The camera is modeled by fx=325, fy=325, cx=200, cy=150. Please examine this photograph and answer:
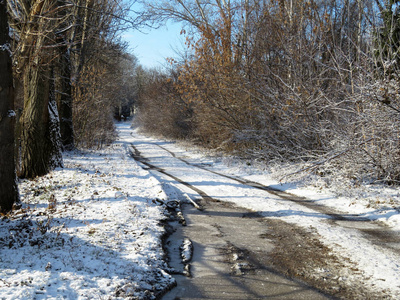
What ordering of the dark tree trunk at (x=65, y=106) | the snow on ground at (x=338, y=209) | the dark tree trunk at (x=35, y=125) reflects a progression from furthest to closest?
1. the dark tree trunk at (x=65, y=106)
2. the dark tree trunk at (x=35, y=125)
3. the snow on ground at (x=338, y=209)

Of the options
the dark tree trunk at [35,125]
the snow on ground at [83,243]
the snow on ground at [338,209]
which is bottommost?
the snow on ground at [338,209]

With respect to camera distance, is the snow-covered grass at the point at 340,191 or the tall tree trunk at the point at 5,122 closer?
the tall tree trunk at the point at 5,122

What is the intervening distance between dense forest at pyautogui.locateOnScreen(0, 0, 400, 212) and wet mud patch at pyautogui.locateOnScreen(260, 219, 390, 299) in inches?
133

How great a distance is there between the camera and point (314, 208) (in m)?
7.44

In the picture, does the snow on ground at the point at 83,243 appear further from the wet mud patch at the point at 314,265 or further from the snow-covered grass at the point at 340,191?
the snow-covered grass at the point at 340,191

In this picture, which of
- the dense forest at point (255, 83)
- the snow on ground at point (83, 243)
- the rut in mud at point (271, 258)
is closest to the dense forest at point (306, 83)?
the dense forest at point (255, 83)

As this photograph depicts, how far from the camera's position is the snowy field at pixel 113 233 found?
3.76 meters

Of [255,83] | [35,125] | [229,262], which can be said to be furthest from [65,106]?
[229,262]

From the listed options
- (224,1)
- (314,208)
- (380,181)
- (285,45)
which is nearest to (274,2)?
(285,45)

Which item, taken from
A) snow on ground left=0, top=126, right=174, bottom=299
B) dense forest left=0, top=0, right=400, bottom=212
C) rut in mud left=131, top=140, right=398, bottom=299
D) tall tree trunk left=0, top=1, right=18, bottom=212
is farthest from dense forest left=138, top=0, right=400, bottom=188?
tall tree trunk left=0, top=1, right=18, bottom=212

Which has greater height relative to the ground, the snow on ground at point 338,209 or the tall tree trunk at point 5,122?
the tall tree trunk at point 5,122

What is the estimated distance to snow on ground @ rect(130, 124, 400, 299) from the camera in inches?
169

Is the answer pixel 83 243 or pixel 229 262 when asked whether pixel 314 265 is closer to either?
pixel 229 262

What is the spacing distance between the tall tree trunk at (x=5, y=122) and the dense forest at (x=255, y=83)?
0.06ft
